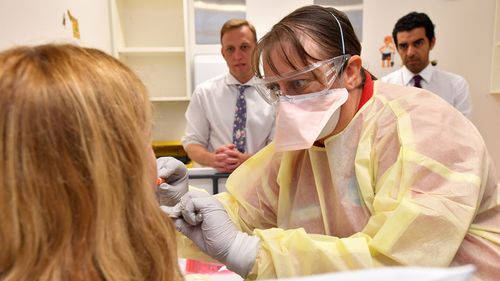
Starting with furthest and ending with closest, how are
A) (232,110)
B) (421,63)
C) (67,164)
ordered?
(421,63) → (232,110) → (67,164)

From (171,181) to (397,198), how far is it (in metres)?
0.63

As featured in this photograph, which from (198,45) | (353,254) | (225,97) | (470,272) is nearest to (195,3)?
(198,45)

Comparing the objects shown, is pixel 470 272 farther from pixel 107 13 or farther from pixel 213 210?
pixel 107 13

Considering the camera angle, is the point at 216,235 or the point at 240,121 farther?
the point at 240,121

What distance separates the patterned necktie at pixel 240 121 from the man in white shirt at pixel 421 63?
1231 mm

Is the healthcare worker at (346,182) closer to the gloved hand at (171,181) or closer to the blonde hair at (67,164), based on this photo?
the gloved hand at (171,181)

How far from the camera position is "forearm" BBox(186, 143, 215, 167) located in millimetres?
2171

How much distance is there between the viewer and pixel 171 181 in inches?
45.3

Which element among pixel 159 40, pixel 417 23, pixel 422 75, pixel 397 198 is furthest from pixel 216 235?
A: pixel 159 40

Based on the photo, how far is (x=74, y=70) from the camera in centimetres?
54

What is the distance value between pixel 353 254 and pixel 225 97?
5.53 feet

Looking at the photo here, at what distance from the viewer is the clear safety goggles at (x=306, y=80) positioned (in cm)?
102

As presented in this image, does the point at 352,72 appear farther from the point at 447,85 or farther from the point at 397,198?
the point at 447,85

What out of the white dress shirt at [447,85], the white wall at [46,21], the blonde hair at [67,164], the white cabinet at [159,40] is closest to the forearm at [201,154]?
the white wall at [46,21]
